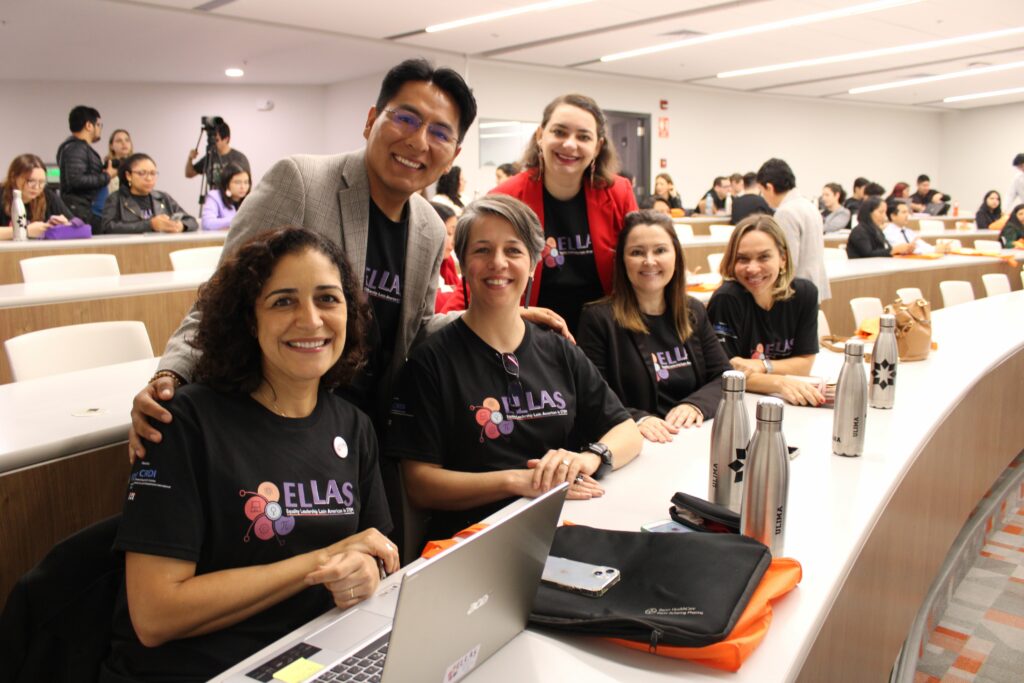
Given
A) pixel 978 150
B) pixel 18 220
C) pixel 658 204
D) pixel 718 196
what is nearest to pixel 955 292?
pixel 658 204

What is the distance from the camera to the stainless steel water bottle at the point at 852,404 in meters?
1.91

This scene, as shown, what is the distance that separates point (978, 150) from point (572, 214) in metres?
19.0

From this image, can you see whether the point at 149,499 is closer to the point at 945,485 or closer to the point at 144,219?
the point at 945,485

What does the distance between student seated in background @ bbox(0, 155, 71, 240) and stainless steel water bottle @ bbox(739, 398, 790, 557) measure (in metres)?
5.38

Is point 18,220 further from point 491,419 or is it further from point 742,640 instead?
point 742,640

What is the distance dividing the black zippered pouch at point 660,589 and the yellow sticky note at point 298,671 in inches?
12.1

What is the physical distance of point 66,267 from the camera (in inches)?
177

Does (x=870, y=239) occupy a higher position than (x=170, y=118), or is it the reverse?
(x=170, y=118)

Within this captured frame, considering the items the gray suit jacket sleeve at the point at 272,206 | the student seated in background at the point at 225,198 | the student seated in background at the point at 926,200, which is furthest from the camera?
the student seated in background at the point at 926,200

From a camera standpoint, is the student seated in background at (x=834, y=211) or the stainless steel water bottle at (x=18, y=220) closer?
the stainless steel water bottle at (x=18, y=220)

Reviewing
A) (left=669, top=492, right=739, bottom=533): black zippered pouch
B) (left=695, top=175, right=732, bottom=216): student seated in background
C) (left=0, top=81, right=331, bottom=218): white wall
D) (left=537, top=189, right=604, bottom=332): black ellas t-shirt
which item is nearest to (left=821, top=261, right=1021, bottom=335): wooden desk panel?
(left=537, top=189, right=604, bottom=332): black ellas t-shirt

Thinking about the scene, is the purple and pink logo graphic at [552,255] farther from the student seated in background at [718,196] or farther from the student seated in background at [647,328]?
the student seated in background at [718,196]

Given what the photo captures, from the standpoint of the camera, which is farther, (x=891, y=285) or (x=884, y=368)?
(x=891, y=285)

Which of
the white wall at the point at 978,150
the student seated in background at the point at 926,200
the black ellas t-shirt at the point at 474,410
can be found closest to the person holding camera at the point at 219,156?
the black ellas t-shirt at the point at 474,410
